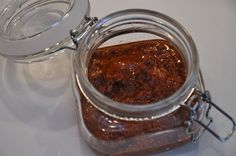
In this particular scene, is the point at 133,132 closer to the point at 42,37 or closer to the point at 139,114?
the point at 139,114

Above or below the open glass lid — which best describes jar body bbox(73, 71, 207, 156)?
below

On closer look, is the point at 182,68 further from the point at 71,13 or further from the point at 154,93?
the point at 71,13

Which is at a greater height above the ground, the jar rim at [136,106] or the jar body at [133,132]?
the jar rim at [136,106]

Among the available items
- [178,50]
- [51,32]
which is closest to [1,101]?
[51,32]

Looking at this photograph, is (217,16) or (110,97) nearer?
(110,97)
